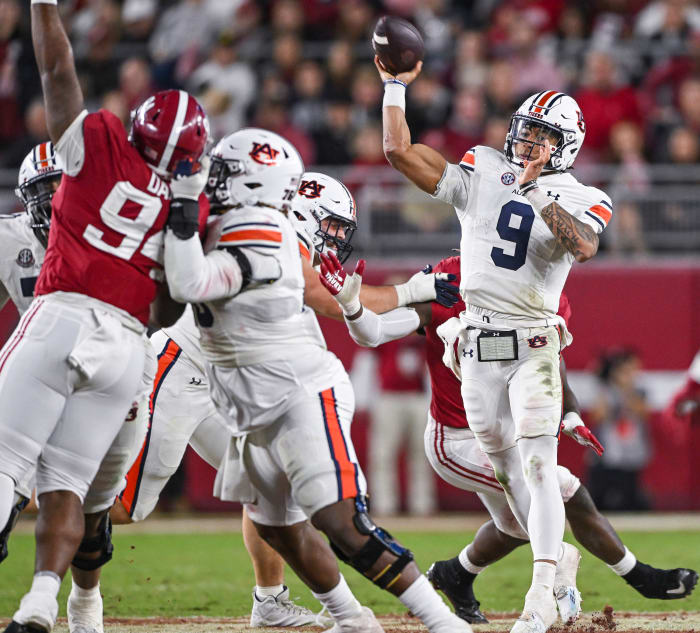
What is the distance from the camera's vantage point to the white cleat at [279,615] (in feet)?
17.8

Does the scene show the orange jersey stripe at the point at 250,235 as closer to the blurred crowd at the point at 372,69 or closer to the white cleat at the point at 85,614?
the white cleat at the point at 85,614

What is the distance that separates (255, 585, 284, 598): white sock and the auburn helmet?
2.11m

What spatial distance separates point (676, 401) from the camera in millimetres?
7352

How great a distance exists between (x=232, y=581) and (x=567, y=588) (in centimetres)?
253

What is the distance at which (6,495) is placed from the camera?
422cm

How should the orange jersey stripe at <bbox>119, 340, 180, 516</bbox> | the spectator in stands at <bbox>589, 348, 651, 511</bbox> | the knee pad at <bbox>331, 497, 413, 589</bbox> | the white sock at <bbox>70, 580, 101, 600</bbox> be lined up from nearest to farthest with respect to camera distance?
the knee pad at <bbox>331, 497, 413, 589</bbox> → the white sock at <bbox>70, 580, 101, 600</bbox> → the orange jersey stripe at <bbox>119, 340, 180, 516</bbox> → the spectator in stands at <bbox>589, 348, 651, 511</bbox>

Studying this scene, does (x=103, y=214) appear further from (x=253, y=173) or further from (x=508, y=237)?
(x=508, y=237)

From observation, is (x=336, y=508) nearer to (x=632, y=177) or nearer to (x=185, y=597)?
(x=185, y=597)

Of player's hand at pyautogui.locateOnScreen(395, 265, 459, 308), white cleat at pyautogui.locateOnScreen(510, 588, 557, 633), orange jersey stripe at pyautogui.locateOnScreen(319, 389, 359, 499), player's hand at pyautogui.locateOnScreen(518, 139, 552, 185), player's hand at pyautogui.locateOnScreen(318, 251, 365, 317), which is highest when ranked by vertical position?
player's hand at pyautogui.locateOnScreen(518, 139, 552, 185)

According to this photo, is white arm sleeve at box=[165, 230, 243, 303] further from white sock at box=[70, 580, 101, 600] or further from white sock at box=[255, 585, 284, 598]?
white sock at box=[255, 585, 284, 598]

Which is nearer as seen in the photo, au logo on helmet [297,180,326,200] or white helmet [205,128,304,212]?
white helmet [205,128,304,212]

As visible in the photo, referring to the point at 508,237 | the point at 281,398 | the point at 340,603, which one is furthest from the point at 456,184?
the point at 340,603

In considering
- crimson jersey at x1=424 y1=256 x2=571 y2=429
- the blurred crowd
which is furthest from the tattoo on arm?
the blurred crowd

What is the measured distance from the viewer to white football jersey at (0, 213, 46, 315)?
208 inches
